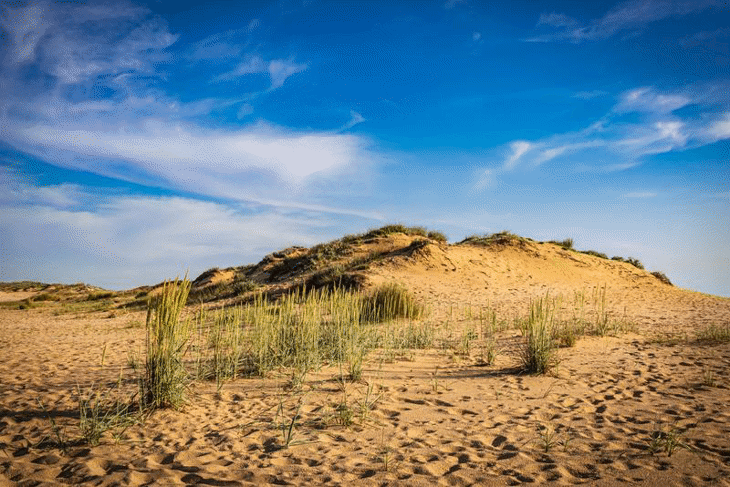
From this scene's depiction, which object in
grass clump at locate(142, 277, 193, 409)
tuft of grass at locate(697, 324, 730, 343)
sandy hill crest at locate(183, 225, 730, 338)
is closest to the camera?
A: grass clump at locate(142, 277, 193, 409)

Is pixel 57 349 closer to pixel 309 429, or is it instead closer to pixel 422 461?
pixel 309 429

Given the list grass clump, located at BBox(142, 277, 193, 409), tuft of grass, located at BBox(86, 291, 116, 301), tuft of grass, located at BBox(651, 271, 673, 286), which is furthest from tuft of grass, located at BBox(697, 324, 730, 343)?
tuft of grass, located at BBox(86, 291, 116, 301)

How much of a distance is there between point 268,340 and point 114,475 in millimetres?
3725

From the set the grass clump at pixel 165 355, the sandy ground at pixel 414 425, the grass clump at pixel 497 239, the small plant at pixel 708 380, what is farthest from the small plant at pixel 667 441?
the grass clump at pixel 497 239

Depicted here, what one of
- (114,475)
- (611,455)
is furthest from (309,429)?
(611,455)

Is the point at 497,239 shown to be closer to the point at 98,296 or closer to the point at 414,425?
the point at 414,425

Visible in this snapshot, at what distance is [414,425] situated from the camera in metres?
4.60

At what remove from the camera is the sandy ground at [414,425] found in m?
3.54

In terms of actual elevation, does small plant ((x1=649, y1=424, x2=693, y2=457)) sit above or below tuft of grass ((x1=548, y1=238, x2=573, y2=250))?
below

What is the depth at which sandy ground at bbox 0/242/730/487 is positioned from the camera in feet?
11.6

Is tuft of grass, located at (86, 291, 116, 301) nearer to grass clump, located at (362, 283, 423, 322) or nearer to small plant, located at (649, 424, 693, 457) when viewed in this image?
grass clump, located at (362, 283, 423, 322)

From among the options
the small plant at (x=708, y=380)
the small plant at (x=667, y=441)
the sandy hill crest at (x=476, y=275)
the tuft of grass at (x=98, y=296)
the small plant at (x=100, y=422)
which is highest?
the sandy hill crest at (x=476, y=275)

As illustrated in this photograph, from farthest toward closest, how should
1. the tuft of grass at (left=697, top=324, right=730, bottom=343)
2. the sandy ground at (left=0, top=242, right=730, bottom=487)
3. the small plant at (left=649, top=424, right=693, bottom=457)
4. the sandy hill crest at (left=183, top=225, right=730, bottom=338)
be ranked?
the sandy hill crest at (left=183, top=225, right=730, bottom=338) < the tuft of grass at (left=697, top=324, right=730, bottom=343) < the small plant at (left=649, top=424, right=693, bottom=457) < the sandy ground at (left=0, top=242, right=730, bottom=487)

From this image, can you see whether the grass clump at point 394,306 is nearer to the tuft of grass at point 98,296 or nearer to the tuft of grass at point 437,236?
the tuft of grass at point 437,236
